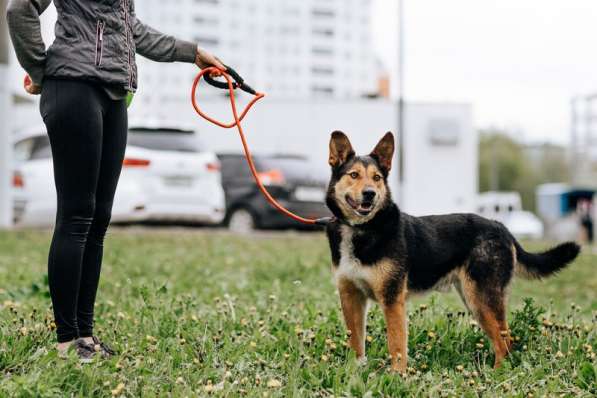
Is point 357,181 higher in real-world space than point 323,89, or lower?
lower

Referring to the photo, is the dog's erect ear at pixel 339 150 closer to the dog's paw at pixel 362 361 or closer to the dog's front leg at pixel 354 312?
the dog's front leg at pixel 354 312

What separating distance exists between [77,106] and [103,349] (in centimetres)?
121

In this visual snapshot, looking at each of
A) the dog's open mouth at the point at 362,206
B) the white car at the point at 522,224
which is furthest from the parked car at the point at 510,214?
the dog's open mouth at the point at 362,206

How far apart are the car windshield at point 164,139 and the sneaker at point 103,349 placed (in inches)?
366

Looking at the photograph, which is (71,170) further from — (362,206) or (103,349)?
(362,206)

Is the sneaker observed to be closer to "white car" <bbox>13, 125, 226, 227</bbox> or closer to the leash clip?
the leash clip

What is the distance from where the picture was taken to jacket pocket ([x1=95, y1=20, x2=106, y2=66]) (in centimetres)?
334

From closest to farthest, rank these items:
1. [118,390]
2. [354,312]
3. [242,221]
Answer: [118,390], [354,312], [242,221]

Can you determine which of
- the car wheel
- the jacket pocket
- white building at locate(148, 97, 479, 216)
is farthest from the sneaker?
white building at locate(148, 97, 479, 216)

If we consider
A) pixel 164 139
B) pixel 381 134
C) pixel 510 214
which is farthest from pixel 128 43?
pixel 510 214

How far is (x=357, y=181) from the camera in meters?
3.82

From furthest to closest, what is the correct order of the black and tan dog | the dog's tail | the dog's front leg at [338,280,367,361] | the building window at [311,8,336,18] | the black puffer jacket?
the building window at [311,8,336,18], the dog's tail, the dog's front leg at [338,280,367,361], the black and tan dog, the black puffer jacket

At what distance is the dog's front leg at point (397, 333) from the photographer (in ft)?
12.0

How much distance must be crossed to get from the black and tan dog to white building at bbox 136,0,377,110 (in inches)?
2653
